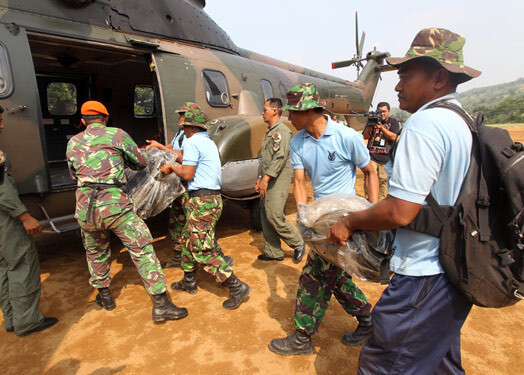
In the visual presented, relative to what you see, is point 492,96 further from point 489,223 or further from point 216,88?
point 489,223

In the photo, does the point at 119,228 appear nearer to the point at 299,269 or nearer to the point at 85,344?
the point at 85,344

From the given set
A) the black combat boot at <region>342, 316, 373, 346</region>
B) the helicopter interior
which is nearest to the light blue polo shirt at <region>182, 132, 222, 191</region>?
the black combat boot at <region>342, 316, 373, 346</region>

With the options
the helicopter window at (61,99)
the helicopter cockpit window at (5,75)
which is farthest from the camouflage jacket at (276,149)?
the helicopter window at (61,99)

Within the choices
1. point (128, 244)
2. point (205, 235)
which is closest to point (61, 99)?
point (128, 244)

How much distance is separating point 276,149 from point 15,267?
112 inches

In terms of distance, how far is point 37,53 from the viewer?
5137 mm

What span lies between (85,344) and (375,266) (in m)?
2.56

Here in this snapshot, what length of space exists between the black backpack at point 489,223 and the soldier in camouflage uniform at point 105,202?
8.41 ft

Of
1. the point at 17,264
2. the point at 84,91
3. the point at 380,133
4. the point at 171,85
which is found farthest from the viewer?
the point at 84,91

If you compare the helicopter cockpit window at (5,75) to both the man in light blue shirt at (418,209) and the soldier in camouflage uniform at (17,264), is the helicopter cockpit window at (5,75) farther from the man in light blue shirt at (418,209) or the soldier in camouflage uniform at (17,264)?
the man in light blue shirt at (418,209)

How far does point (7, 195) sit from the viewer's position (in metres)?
2.69

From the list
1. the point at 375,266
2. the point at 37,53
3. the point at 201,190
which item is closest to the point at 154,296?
the point at 201,190

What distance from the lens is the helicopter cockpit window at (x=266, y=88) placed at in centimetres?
659

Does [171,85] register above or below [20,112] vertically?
above
